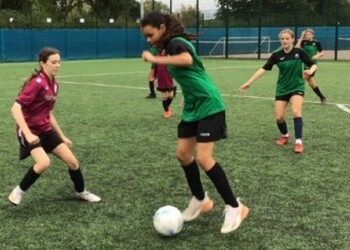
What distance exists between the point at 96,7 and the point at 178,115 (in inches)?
2022

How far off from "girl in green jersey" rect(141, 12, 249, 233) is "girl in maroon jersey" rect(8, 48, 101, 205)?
3.61ft

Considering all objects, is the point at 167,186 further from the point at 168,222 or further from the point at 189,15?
the point at 189,15

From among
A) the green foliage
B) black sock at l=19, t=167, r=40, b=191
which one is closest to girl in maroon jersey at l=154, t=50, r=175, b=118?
black sock at l=19, t=167, r=40, b=191

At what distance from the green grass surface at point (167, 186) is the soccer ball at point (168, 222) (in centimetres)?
8

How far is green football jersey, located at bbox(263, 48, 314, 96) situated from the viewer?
779cm

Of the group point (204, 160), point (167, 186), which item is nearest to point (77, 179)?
point (167, 186)

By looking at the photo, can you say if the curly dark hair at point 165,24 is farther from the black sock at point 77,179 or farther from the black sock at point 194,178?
the black sock at point 77,179

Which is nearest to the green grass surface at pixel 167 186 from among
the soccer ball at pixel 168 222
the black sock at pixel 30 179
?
the soccer ball at pixel 168 222

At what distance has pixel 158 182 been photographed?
19.2ft

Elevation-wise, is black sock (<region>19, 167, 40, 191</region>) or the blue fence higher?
the blue fence

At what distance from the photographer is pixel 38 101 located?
4832mm

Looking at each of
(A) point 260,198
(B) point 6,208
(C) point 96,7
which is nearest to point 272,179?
(A) point 260,198

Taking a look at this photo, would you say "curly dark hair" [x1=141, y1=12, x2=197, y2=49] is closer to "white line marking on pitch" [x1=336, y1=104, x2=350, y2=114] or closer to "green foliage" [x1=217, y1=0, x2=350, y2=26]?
"white line marking on pitch" [x1=336, y1=104, x2=350, y2=114]

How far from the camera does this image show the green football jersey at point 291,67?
25.6 feet
